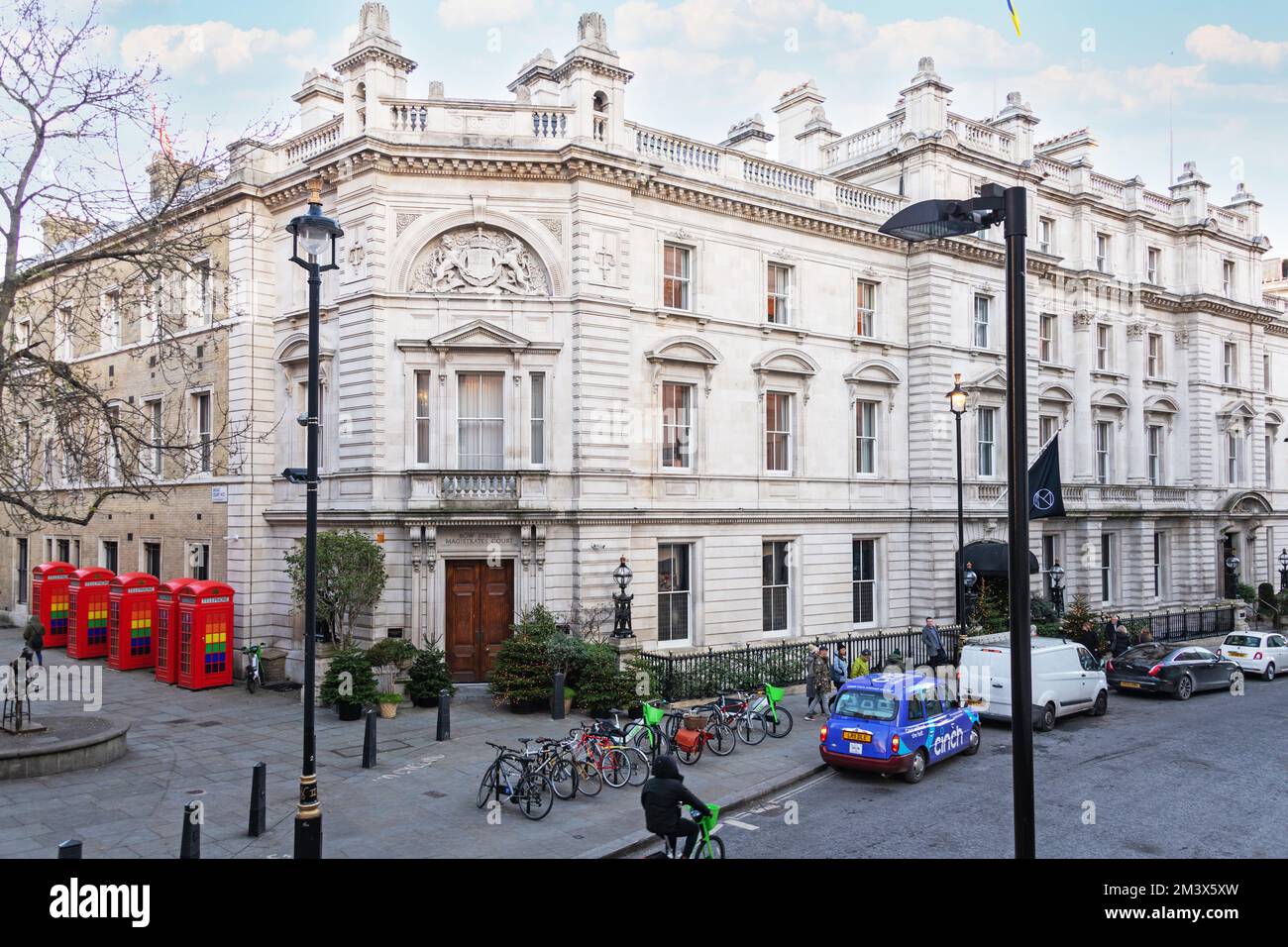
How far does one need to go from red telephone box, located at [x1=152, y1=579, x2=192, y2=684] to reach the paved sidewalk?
117 inches

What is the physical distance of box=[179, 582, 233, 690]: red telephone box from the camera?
75.0ft

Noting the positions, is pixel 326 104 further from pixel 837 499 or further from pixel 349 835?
pixel 349 835

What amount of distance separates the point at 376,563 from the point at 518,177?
32.5 feet

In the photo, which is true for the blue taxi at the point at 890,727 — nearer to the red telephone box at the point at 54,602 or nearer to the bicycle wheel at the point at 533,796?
the bicycle wheel at the point at 533,796

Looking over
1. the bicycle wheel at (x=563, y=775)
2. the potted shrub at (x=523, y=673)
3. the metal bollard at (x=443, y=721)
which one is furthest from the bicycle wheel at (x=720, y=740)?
the metal bollard at (x=443, y=721)

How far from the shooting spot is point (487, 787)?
13648 mm

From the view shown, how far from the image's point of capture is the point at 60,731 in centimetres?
1598

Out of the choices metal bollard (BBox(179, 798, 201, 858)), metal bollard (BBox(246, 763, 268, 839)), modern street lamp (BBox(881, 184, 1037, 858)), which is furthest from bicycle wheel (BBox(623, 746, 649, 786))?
modern street lamp (BBox(881, 184, 1037, 858))

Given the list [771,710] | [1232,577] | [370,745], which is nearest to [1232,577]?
[1232,577]

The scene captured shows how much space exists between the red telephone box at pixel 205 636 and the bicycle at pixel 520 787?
491 inches

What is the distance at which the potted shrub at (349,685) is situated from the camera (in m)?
19.2

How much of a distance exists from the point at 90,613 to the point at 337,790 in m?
18.2

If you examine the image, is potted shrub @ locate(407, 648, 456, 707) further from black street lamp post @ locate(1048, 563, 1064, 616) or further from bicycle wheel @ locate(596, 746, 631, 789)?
black street lamp post @ locate(1048, 563, 1064, 616)
